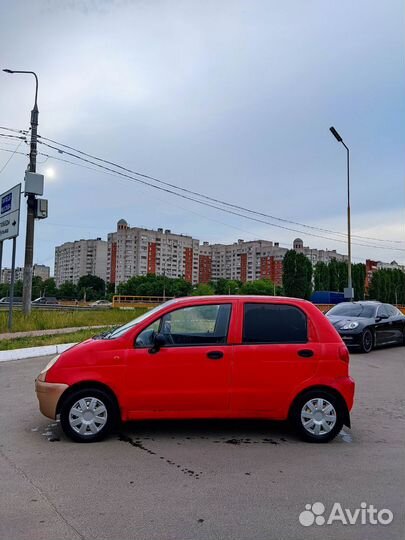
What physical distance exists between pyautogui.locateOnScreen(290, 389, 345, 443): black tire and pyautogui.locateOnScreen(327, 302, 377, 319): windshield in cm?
902

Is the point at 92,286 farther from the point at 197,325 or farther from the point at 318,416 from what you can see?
the point at 318,416

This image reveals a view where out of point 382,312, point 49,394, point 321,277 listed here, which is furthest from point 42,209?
point 321,277

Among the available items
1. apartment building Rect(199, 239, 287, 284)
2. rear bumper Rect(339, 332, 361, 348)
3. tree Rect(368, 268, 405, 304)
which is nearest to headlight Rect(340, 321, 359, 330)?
rear bumper Rect(339, 332, 361, 348)

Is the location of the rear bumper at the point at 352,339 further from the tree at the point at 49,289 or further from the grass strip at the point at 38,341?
→ the tree at the point at 49,289

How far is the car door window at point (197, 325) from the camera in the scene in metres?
5.15

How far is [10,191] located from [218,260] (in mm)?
110746

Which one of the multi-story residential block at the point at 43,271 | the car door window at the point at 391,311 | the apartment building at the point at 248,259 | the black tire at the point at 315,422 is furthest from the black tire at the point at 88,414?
the multi-story residential block at the point at 43,271

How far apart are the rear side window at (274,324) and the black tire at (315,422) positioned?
61cm

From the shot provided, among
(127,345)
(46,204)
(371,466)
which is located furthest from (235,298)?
(46,204)

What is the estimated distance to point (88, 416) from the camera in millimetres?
4953

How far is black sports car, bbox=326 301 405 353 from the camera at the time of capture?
12805 millimetres

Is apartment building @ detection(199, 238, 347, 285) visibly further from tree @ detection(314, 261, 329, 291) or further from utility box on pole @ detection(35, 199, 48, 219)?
utility box on pole @ detection(35, 199, 48, 219)

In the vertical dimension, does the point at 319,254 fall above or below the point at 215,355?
above

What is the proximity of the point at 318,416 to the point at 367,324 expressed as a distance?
8657mm
